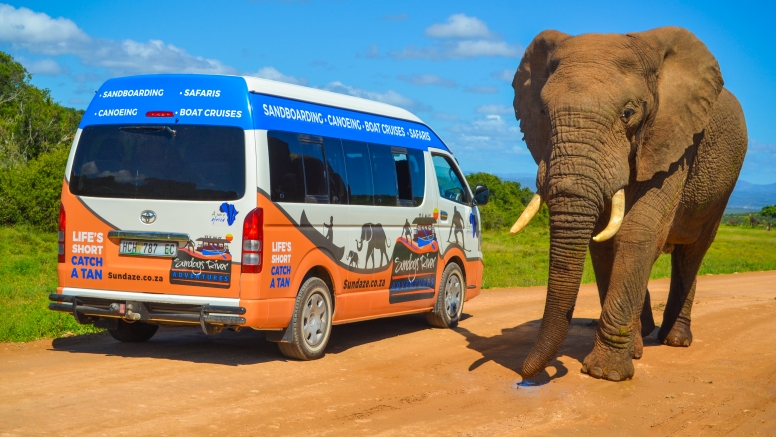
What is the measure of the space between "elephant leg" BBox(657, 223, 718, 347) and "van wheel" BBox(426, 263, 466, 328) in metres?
2.52

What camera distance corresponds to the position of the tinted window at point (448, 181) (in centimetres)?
1185

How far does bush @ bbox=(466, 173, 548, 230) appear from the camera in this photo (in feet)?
131

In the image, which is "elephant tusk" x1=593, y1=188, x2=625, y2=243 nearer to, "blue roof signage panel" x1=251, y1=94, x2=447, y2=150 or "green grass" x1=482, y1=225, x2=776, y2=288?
"blue roof signage panel" x1=251, y1=94, x2=447, y2=150

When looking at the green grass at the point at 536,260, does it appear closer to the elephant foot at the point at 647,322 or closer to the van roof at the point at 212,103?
the elephant foot at the point at 647,322

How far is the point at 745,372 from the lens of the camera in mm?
9344

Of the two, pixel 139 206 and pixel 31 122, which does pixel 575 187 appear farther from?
pixel 31 122

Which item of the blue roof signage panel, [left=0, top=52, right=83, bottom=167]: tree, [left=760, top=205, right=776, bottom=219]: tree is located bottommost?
the blue roof signage panel

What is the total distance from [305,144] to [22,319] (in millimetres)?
4186

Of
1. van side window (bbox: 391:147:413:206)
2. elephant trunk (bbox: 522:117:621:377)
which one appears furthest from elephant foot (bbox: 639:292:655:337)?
elephant trunk (bbox: 522:117:621:377)

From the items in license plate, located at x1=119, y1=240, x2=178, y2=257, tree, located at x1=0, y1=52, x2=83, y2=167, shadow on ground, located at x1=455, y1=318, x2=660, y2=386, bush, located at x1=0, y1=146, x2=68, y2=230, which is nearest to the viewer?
license plate, located at x1=119, y1=240, x2=178, y2=257

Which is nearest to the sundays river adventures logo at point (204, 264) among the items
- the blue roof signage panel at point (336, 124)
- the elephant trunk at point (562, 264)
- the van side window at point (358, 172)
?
the blue roof signage panel at point (336, 124)

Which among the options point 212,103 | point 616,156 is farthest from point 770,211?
point 212,103

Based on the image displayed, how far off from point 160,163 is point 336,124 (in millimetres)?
1980

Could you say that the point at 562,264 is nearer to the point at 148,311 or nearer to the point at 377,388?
the point at 377,388
